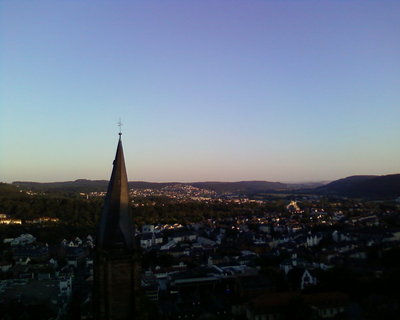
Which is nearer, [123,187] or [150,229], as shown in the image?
[123,187]

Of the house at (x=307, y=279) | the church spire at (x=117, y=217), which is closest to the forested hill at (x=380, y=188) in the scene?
the house at (x=307, y=279)

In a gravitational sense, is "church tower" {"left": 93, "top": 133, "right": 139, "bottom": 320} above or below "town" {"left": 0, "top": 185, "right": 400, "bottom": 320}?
above

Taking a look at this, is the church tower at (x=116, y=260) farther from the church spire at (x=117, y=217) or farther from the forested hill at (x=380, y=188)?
the forested hill at (x=380, y=188)

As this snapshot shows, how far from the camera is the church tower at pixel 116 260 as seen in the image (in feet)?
31.3

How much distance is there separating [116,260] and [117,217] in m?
0.99

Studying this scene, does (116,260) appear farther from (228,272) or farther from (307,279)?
(228,272)

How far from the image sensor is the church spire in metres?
9.80

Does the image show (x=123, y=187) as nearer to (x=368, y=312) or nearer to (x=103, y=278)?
(x=103, y=278)

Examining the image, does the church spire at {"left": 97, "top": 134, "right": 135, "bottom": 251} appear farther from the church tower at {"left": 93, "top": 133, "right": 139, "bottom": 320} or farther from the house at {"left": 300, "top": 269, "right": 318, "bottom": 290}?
the house at {"left": 300, "top": 269, "right": 318, "bottom": 290}

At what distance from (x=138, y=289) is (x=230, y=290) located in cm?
2411

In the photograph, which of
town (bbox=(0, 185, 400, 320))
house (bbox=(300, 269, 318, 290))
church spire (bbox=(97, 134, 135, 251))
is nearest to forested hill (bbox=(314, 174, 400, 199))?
town (bbox=(0, 185, 400, 320))

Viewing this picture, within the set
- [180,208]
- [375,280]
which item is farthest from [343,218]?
[375,280]

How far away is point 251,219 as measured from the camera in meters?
81.1

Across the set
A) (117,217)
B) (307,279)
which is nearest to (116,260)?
(117,217)
